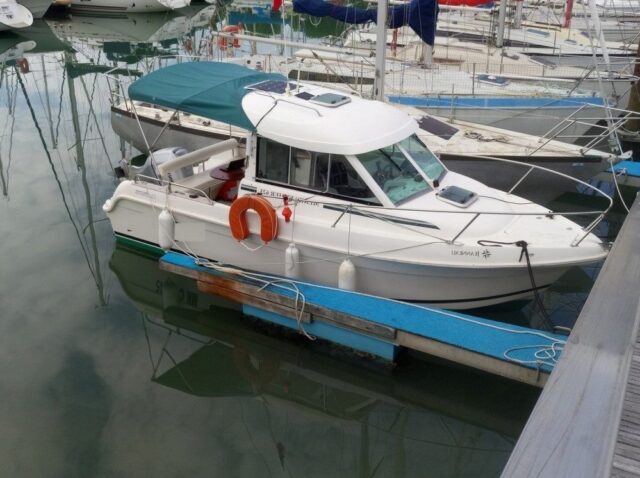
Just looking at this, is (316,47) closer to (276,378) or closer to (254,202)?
(254,202)

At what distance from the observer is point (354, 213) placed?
819 cm

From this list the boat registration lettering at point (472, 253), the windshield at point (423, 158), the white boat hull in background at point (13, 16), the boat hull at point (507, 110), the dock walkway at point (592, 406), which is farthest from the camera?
the white boat hull in background at point (13, 16)

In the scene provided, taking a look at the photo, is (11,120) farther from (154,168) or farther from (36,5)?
(36,5)

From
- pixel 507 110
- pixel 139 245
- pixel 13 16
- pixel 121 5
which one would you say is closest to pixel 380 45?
pixel 507 110

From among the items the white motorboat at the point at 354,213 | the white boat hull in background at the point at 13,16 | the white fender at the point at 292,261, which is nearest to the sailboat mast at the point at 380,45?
the white motorboat at the point at 354,213

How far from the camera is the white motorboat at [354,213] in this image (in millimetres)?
7840

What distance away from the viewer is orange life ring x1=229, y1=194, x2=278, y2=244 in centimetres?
836

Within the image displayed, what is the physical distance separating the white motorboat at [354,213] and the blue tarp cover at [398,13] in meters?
5.23

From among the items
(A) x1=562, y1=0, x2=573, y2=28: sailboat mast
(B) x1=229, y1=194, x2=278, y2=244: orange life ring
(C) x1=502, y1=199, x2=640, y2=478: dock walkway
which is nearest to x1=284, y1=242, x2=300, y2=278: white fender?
(B) x1=229, y1=194, x2=278, y2=244: orange life ring

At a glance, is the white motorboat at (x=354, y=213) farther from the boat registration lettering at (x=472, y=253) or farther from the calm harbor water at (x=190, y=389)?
the calm harbor water at (x=190, y=389)

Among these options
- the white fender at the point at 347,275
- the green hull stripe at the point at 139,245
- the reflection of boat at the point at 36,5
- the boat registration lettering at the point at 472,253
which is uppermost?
the reflection of boat at the point at 36,5

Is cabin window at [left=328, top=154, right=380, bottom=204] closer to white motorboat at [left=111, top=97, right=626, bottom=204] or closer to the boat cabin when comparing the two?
the boat cabin

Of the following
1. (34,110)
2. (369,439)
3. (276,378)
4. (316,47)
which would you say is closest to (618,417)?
(369,439)

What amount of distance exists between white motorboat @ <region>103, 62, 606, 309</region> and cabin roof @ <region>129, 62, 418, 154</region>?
0.02 metres
